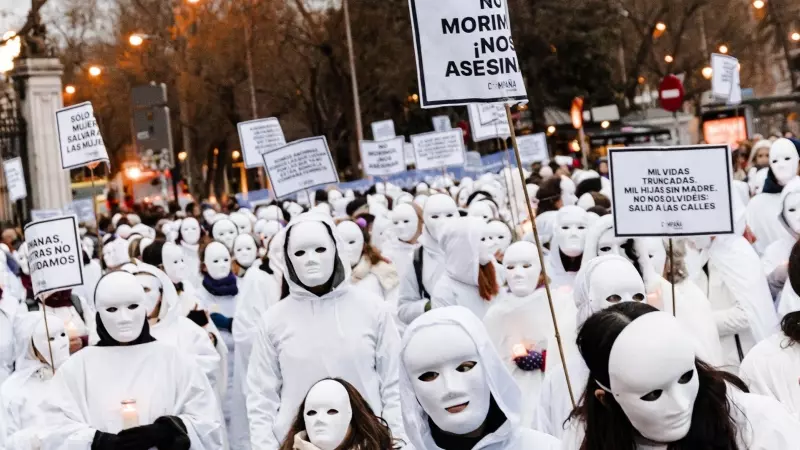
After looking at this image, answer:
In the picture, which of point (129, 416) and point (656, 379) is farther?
point (129, 416)

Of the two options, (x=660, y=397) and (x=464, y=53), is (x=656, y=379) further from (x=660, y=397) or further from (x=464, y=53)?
(x=464, y=53)

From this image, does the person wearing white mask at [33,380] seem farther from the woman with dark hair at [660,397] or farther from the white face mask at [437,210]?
the woman with dark hair at [660,397]

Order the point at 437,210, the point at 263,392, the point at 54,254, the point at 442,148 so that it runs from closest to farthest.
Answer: the point at 263,392
the point at 54,254
the point at 437,210
the point at 442,148

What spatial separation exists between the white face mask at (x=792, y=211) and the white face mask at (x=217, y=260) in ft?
16.3

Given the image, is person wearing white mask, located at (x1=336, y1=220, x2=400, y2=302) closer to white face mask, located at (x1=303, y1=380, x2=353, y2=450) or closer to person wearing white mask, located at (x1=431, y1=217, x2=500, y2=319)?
person wearing white mask, located at (x1=431, y1=217, x2=500, y2=319)

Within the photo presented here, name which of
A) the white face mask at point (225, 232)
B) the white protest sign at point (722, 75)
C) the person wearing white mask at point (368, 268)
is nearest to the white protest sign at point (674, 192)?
the person wearing white mask at point (368, 268)

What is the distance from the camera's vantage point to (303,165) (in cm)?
1332

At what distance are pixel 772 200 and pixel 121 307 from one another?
5.87 m

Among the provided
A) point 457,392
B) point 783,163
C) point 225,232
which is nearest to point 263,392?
point 457,392

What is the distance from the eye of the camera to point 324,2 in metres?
47.9

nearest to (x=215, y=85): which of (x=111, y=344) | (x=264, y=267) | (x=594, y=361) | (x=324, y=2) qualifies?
(x=324, y=2)

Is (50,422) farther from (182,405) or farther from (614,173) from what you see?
(614,173)

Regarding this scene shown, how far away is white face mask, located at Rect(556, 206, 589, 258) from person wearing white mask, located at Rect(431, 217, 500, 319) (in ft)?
1.60

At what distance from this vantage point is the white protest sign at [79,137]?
13.3 metres
